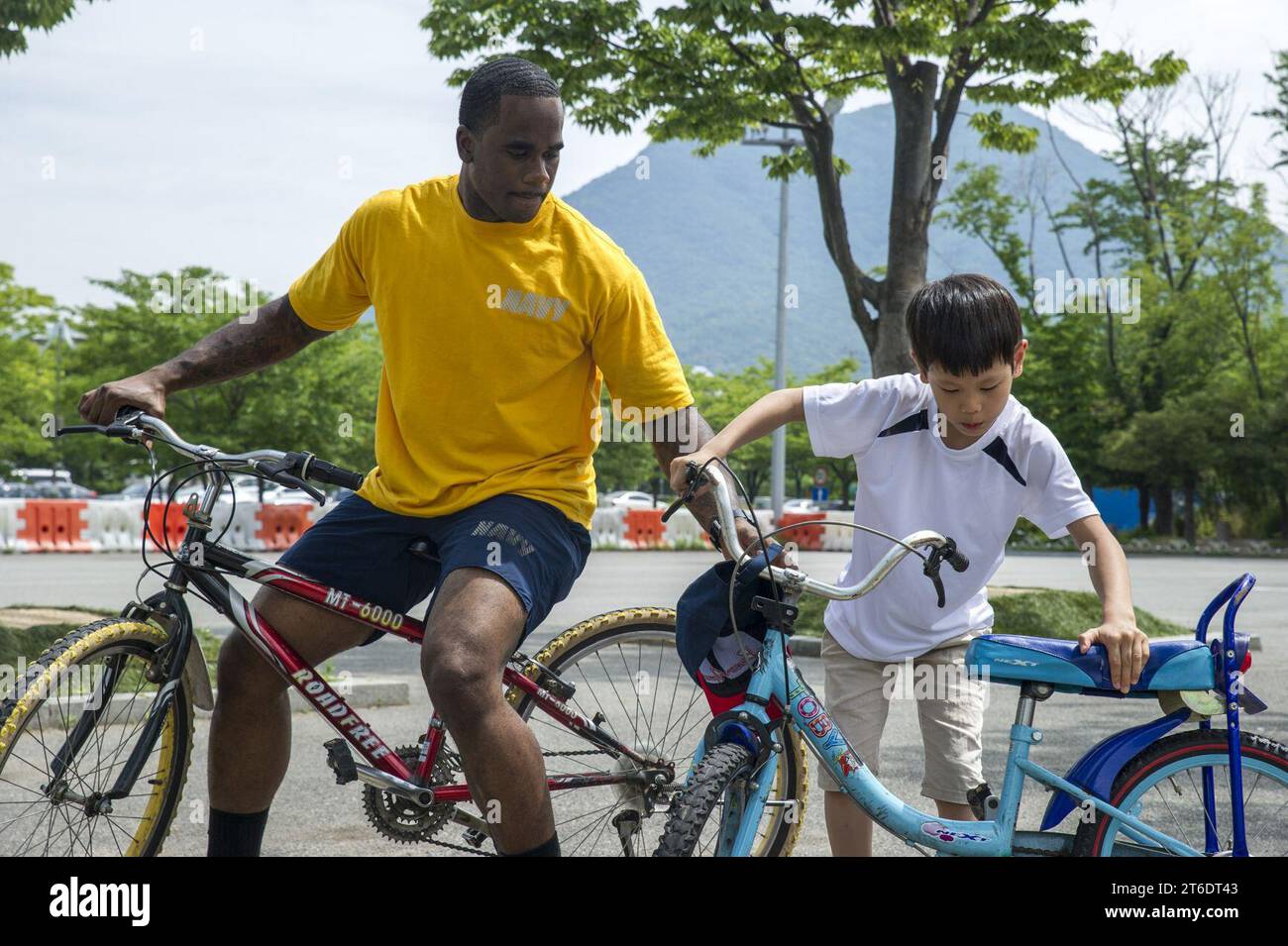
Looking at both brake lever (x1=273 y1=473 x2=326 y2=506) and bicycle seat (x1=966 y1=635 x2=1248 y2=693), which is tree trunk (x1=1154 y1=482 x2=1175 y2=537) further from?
brake lever (x1=273 y1=473 x2=326 y2=506)

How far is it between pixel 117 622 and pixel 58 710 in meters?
0.23

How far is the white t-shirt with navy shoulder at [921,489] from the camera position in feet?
10.7

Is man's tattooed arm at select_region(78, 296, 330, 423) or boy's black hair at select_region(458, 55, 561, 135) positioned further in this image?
man's tattooed arm at select_region(78, 296, 330, 423)

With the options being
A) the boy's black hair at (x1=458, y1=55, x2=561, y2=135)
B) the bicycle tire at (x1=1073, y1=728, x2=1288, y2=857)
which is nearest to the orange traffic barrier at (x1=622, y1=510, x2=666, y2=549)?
the boy's black hair at (x1=458, y1=55, x2=561, y2=135)

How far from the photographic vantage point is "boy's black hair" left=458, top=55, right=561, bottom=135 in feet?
10.3

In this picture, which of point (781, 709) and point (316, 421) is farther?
point (316, 421)

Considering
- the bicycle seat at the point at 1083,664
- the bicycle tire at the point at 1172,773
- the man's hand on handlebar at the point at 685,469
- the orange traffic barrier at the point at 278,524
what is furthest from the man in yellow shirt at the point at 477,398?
the orange traffic barrier at the point at 278,524

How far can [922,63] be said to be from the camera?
39.3ft

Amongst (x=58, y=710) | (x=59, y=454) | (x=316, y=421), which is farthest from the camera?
(x=59, y=454)

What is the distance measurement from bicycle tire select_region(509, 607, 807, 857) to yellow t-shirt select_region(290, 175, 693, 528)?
1.59ft

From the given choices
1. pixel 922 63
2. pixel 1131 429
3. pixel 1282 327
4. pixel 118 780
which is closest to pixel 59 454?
pixel 1131 429

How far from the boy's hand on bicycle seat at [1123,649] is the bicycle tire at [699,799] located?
72 cm
